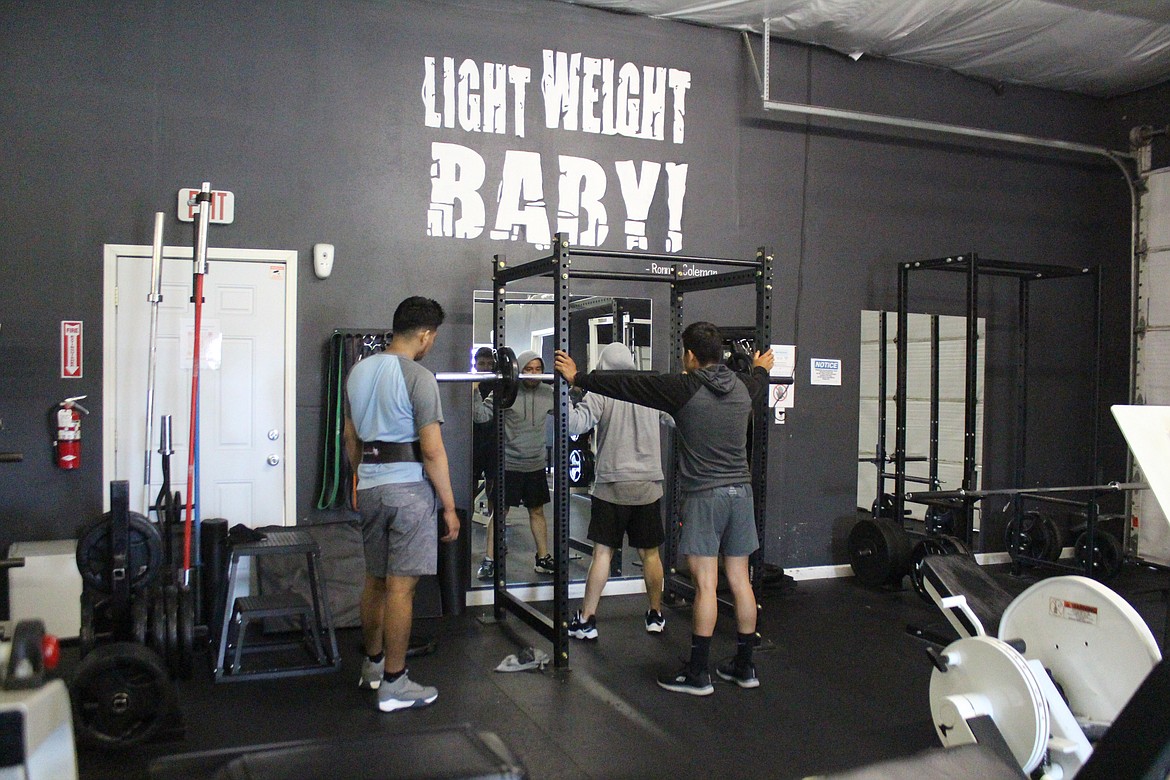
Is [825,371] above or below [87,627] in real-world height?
above

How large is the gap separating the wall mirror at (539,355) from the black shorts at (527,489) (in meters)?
0.05

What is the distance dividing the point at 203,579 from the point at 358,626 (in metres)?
0.80

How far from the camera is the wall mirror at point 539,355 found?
5086 mm

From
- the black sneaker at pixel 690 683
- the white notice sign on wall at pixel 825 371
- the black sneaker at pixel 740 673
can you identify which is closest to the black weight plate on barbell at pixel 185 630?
the black sneaker at pixel 690 683

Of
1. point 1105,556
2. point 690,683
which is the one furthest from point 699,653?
point 1105,556

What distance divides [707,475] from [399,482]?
1261 mm

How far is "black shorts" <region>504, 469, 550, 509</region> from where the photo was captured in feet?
16.7

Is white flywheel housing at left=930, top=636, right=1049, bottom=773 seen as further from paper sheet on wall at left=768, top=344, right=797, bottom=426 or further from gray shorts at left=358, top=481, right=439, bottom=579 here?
paper sheet on wall at left=768, top=344, right=797, bottom=426

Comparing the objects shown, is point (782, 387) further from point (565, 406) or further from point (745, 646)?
point (745, 646)

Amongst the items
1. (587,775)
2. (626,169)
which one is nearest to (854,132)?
(626,169)

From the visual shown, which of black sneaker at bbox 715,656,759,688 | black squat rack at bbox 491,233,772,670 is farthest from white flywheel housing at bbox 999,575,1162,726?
black squat rack at bbox 491,233,772,670

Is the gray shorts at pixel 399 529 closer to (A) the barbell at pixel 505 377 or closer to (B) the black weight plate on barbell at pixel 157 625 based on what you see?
(A) the barbell at pixel 505 377

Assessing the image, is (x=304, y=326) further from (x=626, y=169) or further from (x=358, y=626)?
(x=626, y=169)

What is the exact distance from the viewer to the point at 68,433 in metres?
4.29
